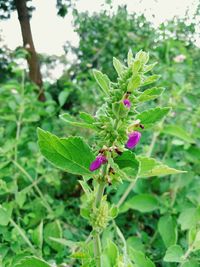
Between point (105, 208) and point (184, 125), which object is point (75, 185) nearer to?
point (184, 125)

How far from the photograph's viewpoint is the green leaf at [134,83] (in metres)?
0.45

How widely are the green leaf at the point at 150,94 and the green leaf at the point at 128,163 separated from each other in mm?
61

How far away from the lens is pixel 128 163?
1.54ft

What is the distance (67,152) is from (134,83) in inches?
4.2

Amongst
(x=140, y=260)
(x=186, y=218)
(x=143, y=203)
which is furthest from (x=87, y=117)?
(x=143, y=203)

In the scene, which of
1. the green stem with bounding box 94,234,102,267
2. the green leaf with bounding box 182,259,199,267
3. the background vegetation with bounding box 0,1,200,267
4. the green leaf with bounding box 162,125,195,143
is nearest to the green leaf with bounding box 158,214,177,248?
the background vegetation with bounding box 0,1,200,267

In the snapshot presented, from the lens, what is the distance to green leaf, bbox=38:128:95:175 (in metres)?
0.47

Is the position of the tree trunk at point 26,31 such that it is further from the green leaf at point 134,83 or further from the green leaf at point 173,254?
the green leaf at point 134,83

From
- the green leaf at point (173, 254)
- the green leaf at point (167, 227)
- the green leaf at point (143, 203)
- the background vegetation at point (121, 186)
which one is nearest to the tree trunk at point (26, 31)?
the background vegetation at point (121, 186)

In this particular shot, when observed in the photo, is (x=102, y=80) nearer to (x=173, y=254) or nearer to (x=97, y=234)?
(x=97, y=234)

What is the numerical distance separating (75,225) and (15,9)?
9.47 ft

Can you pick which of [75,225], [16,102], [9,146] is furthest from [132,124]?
[16,102]

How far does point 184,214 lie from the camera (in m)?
1.11

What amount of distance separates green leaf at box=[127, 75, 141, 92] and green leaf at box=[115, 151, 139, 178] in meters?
0.07
